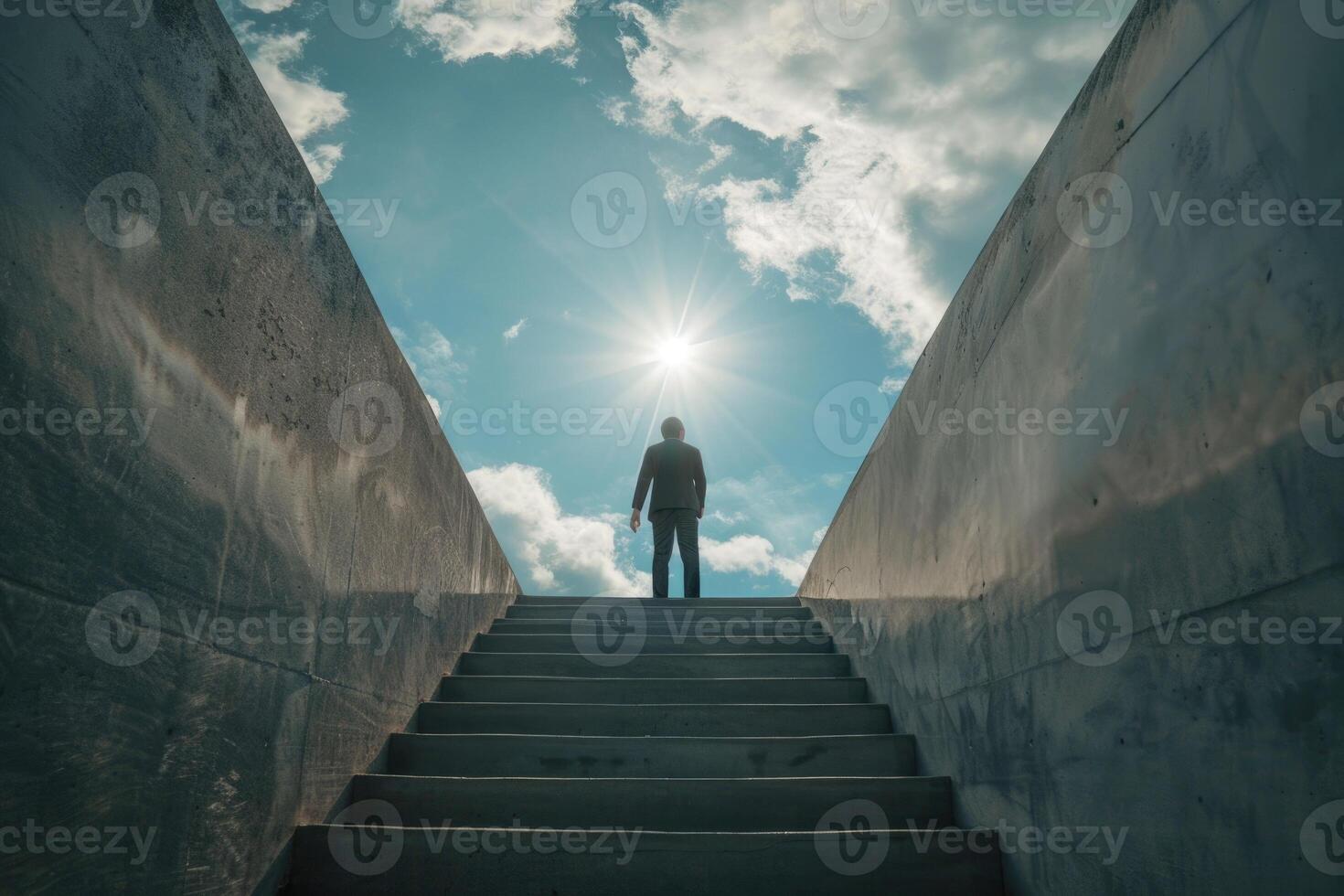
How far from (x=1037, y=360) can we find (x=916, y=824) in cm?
162

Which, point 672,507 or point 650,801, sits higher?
point 672,507

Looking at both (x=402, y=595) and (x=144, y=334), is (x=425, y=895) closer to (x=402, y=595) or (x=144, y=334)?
(x=402, y=595)

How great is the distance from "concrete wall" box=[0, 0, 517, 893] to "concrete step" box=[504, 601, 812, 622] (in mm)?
2900

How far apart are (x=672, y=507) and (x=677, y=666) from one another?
256 cm

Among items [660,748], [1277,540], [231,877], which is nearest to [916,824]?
[660,748]

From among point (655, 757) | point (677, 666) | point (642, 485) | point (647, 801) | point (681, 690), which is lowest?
point (647, 801)

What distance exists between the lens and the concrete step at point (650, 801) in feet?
9.44

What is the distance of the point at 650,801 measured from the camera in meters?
2.91

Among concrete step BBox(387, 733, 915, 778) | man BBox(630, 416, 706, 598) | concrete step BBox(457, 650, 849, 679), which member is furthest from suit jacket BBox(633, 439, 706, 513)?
concrete step BBox(387, 733, 915, 778)

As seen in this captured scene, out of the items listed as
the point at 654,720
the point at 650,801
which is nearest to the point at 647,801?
the point at 650,801

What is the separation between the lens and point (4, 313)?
139 cm

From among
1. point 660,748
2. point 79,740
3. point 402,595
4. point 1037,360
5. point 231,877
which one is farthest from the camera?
point 402,595

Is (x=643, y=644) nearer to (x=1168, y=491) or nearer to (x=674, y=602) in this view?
(x=674, y=602)

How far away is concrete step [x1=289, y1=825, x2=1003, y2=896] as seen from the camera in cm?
243
